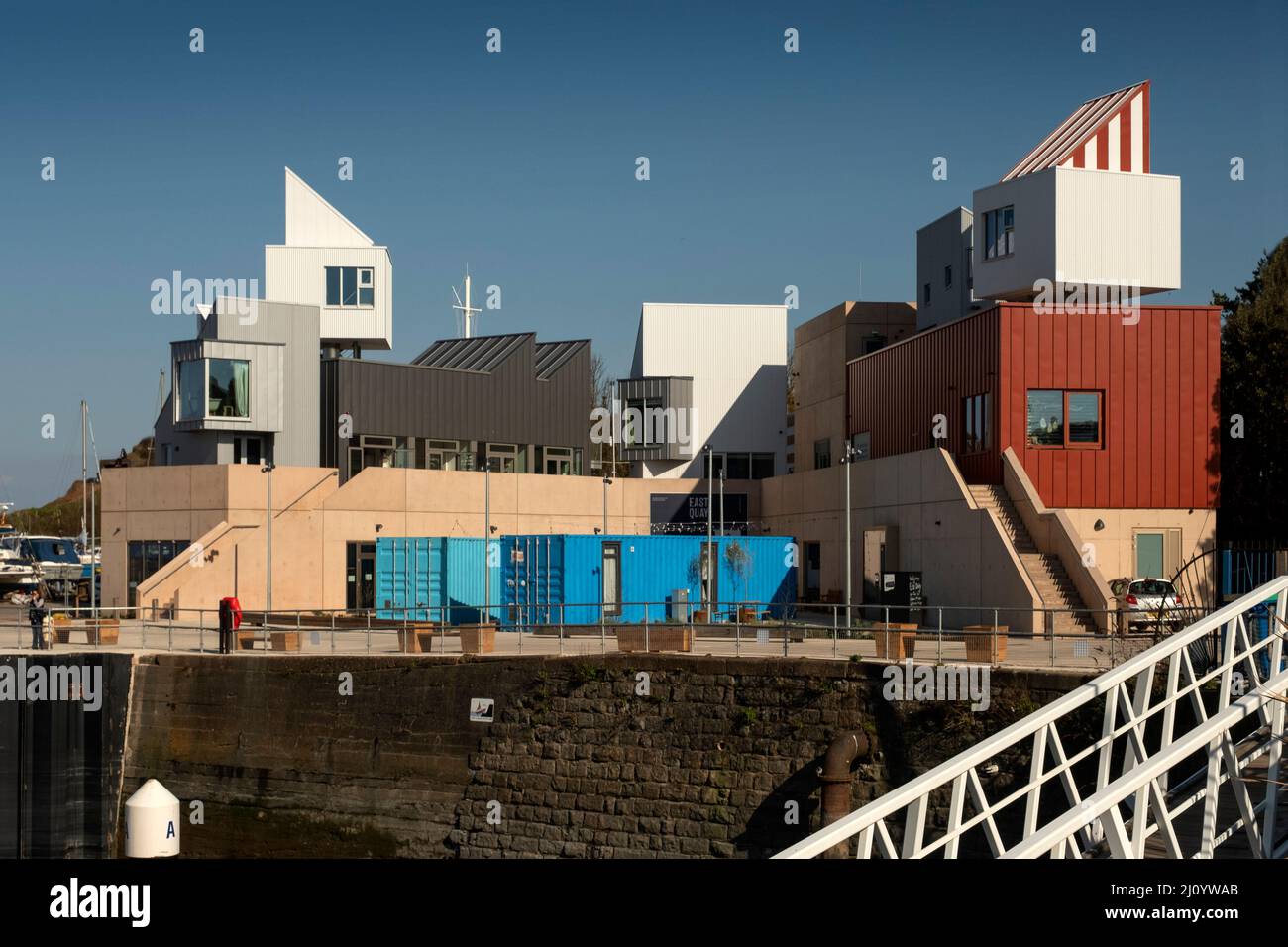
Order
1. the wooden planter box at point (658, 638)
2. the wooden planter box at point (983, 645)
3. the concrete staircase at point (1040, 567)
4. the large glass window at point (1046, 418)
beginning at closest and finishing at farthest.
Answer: the wooden planter box at point (983, 645) < the wooden planter box at point (658, 638) < the concrete staircase at point (1040, 567) < the large glass window at point (1046, 418)

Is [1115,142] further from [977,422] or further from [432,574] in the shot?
[432,574]

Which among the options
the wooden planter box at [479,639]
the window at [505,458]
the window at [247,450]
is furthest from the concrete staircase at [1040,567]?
the window at [247,450]

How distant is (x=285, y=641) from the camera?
30.5m

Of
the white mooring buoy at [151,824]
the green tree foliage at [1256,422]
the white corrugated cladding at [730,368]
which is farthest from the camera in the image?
the white corrugated cladding at [730,368]

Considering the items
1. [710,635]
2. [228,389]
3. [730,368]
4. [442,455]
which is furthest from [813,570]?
[228,389]

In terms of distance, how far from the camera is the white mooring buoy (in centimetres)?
1342

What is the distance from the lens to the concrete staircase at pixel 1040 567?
96.5 feet

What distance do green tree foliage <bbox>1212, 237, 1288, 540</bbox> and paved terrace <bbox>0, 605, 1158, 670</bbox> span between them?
43.0ft

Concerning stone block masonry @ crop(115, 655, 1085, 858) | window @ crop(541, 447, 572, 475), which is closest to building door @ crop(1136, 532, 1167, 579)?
stone block masonry @ crop(115, 655, 1085, 858)

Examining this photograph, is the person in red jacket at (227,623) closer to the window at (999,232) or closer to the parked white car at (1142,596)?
the parked white car at (1142,596)

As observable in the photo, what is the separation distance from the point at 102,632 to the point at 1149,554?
25.1 metres

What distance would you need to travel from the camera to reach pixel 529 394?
180ft

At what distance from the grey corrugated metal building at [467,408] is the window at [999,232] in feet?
63.6
